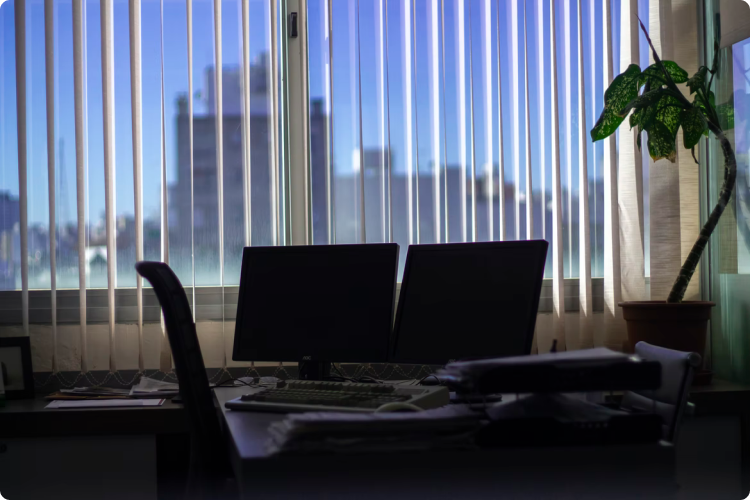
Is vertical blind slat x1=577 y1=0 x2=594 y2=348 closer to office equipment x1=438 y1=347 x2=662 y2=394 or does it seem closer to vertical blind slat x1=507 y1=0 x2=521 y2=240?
vertical blind slat x1=507 y1=0 x2=521 y2=240

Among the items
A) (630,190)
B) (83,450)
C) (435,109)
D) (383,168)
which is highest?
(435,109)

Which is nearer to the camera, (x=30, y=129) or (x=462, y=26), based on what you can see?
(x=30, y=129)

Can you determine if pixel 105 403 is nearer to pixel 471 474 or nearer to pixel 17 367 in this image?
pixel 17 367

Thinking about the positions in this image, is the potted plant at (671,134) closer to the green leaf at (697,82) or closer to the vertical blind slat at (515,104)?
the green leaf at (697,82)

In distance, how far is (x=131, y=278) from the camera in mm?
2447

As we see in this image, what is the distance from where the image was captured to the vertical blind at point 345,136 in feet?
7.89

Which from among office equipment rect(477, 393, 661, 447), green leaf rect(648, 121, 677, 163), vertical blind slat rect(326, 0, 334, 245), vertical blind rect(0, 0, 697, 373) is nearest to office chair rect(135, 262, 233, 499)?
office equipment rect(477, 393, 661, 447)

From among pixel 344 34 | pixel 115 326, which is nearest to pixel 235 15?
pixel 344 34

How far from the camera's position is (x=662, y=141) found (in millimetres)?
2291

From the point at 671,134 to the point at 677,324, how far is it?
640 mm

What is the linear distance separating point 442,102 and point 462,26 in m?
0.30

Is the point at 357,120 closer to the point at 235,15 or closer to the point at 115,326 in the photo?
the point at 235,15

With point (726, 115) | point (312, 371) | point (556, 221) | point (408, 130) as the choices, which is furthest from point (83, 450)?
point (726, 115)

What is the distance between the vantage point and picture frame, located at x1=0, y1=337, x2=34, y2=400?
2223 millimetres
